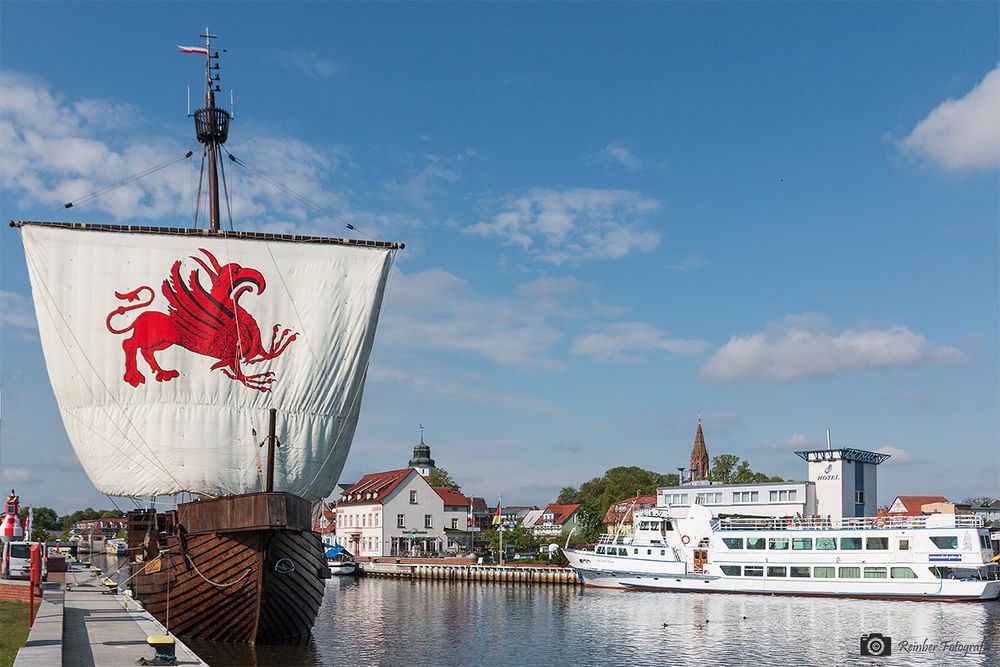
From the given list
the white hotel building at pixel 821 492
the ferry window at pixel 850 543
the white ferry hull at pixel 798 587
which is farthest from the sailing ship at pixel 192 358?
the white hotel building at pixel 821 492

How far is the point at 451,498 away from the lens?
92.3 meters


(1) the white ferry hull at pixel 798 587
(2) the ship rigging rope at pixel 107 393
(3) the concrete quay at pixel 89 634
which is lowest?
(1) the white ferry hull at pixel 798 587

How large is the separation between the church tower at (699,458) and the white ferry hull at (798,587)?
86.5 m

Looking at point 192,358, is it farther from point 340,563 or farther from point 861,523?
point 861,523

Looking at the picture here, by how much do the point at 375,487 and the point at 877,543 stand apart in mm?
51024

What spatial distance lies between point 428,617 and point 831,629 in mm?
16422

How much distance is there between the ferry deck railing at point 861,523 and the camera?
2087 inches

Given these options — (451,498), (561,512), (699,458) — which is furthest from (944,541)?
(699,458)

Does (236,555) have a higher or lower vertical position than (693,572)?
higher

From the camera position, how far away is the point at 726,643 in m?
32.5

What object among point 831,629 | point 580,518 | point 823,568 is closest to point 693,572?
point 823,568

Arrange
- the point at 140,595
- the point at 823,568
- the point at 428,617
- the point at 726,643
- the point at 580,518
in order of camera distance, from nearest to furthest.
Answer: the point at 140,595
the point at 726,643
the point at 428,617
the point at 823,568
the point at 580,518

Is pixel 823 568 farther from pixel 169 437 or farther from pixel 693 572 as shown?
pixel 169 437

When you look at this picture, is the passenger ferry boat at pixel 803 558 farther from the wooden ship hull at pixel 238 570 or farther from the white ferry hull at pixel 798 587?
the wooden ship hull at pixel 238 570
